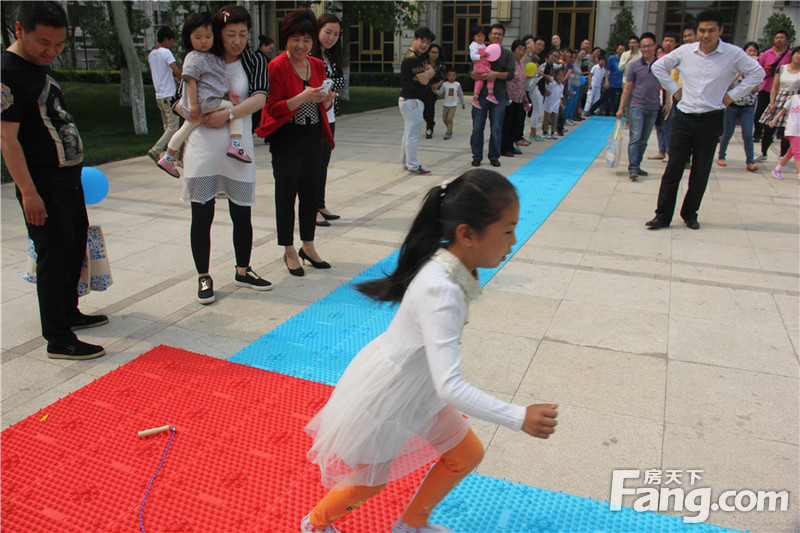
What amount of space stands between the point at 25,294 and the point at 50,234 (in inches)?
54.8

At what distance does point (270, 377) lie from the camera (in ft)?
11.1

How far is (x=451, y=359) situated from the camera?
1662mm

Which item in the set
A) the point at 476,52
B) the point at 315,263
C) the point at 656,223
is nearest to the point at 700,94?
the point at 656,223

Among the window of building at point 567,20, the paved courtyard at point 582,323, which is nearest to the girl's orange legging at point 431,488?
the paved courtyard at point 582,323

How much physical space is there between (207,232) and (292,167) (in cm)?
84

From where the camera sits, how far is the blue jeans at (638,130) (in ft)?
28.3

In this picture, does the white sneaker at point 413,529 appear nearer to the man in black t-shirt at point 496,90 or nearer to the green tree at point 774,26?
the man in black t-shirt at point 496,90

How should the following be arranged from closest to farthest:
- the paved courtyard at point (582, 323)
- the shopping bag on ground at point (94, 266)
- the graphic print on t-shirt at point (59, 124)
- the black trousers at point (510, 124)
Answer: the paved courtyard at point (582, 323), the graphic print on t-shirt at point (59, 124), the shopping bag on ground at point (94, 266), the black trousers at point (510, 124)

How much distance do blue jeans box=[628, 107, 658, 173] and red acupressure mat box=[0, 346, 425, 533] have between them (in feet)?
23.3

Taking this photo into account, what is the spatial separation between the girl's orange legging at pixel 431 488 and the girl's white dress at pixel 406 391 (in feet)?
0.12

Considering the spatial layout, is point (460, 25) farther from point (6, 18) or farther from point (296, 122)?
point (296, 122)

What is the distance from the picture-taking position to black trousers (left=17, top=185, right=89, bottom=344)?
3.44 metres

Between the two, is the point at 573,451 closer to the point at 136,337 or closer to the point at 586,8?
the point at 136,337

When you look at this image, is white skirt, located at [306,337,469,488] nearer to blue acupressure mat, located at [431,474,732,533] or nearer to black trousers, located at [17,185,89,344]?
blue acupressure mat, located at [431,474,732,533]
